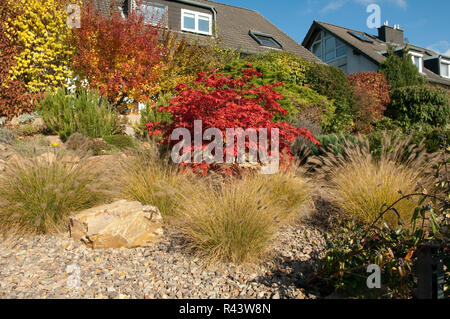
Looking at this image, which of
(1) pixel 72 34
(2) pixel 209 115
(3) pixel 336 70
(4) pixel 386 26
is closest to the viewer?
(2) pixel 209 115

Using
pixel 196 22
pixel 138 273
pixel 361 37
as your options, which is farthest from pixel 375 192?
pixel 361 37

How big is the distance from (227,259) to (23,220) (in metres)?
2.28

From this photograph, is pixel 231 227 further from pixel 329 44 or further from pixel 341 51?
pixel 329 44

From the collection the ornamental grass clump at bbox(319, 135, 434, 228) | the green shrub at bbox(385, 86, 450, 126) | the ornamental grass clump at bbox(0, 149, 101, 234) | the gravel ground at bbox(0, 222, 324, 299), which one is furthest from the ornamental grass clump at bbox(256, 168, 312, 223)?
the green shrub at bbox(385, 86, 450, 126)

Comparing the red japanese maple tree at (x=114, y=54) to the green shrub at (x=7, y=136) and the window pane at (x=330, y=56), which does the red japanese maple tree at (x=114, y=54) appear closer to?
the green shrub at (x=7, y=136)

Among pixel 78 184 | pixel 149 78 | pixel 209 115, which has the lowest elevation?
pixel 78 184

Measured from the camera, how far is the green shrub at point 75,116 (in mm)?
7204

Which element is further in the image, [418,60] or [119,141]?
[418,60]

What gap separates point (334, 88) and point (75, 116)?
8943 mm

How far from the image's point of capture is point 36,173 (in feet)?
12.1

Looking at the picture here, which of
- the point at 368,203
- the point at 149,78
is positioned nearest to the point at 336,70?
the point at 149,78

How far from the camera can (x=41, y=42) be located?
9.12 metres

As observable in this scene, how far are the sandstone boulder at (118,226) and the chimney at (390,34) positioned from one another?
27326 mm
